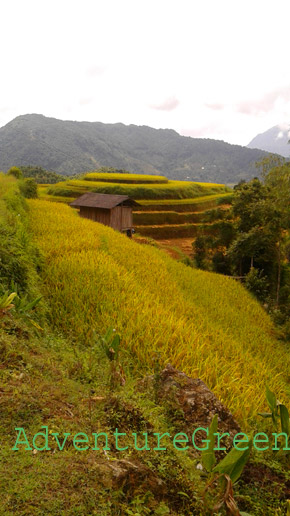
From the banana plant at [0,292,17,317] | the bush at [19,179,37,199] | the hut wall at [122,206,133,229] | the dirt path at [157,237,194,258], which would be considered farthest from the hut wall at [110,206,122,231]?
the banana plant at [0,292,17,317]

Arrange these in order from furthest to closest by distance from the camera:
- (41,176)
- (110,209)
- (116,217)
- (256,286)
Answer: (41,176) → (116,217) → (110,209) → (256,286)

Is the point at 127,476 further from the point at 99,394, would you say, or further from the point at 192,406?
the point at 192,406

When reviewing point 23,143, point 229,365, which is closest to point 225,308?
point 229,365

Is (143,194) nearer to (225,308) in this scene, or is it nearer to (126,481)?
(225,308)

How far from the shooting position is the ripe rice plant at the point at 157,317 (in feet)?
13.5

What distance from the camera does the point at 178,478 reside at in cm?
197

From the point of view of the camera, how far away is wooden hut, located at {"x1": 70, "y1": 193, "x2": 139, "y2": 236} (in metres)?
20.9

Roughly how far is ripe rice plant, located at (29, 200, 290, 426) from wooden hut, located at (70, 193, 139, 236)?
9.58 meters

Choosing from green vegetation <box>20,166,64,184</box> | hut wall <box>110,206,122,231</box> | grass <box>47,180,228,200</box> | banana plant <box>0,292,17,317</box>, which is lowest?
banana plant <box>0,292,17,317</box>

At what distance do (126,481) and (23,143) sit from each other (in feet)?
597

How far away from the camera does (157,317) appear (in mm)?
5246

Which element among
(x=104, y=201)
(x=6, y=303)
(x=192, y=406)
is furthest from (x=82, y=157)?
(x=192, y=406)

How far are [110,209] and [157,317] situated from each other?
1628cm

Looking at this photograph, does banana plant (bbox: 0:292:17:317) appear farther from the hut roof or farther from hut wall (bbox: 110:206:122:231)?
hut wall (bbox: 110:206:122:231)
